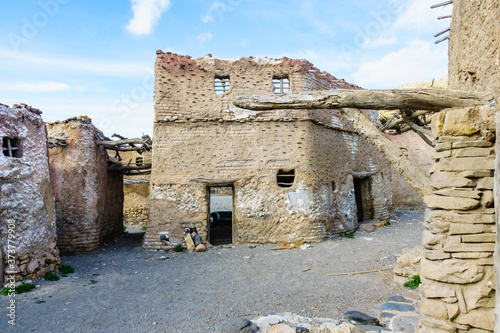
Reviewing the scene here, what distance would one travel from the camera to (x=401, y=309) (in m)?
4.38

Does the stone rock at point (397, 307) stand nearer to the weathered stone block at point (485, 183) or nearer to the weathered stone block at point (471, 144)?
the weathered stone block at point (485, 183)

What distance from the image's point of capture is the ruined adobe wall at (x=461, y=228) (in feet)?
9.06

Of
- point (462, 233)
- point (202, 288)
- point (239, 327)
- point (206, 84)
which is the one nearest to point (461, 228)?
point (462, 233)

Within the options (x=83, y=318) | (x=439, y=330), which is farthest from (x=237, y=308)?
(x=439, y=330)

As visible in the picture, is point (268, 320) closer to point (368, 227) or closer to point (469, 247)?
point (469, 247)

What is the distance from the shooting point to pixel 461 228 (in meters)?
2.86

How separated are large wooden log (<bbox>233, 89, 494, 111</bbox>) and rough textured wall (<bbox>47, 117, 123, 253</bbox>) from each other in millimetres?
7022

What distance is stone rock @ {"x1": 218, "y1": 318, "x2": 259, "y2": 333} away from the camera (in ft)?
13.1

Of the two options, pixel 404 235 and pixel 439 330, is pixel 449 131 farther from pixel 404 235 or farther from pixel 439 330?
pixel 404 235

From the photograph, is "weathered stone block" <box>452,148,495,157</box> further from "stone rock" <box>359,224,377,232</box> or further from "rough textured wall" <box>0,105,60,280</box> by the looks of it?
"stone rock" <box>359,224,377,232</box>

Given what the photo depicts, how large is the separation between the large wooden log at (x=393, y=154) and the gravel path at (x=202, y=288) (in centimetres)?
194

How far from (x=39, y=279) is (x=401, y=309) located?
22.7 feet

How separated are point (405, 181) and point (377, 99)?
14.5 m

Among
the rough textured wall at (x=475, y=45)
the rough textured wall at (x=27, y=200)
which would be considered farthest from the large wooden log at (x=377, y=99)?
the rough textured wall at (x=27, y=200)
